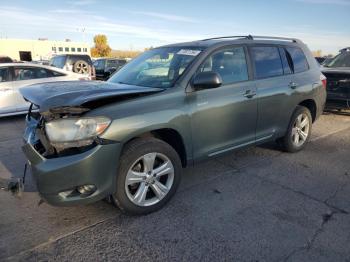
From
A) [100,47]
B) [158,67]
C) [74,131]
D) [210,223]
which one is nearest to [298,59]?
[158,67]

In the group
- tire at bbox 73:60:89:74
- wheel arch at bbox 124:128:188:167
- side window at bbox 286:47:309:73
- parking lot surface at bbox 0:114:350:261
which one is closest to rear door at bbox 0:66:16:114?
parking lot surface at bbox 0:114:350:261

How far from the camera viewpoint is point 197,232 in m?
3.08

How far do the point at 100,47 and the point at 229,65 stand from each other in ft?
265

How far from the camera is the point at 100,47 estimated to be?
80.2 meters

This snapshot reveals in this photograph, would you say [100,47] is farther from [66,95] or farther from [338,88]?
[66,95]

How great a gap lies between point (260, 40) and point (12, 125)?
6213mm

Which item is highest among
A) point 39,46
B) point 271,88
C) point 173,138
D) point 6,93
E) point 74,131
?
point 39,46

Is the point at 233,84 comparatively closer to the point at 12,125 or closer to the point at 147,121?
the point at 147,121

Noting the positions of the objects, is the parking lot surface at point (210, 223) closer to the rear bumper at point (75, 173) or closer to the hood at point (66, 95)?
the rear bumper at point (75, 173)

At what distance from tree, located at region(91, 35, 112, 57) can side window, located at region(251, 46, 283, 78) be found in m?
73.2

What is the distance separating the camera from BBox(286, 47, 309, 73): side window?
519 centimetres

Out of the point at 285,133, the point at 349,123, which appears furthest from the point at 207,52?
the point at 349,123

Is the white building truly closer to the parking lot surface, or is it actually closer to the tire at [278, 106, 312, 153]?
the tire at [278, 106, 312, 153]

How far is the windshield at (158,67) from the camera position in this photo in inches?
153
